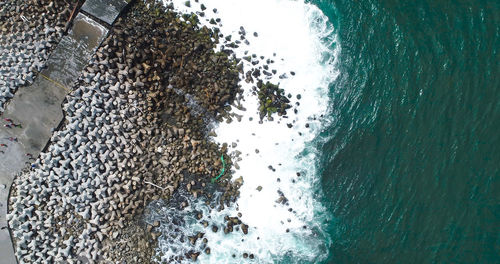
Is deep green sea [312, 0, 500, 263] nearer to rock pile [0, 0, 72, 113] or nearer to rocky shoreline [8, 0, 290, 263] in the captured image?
rocky shoreline [8, 0, 290, 263]

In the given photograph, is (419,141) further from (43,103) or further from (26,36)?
(26,36)

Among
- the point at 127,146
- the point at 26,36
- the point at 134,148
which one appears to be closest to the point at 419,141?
the point at 134,148

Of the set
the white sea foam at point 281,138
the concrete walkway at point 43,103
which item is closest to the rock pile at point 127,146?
the concrete walkway at point 43,103

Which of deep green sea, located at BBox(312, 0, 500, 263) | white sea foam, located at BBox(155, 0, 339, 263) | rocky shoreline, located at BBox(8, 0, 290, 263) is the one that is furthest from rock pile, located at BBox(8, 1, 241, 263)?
deep green sea, located at BBox(312, 0, 500, 263)

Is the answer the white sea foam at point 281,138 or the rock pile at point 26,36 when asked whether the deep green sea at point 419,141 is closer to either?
the white sea foam at point 281,138

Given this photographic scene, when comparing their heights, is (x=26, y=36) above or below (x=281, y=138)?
below
